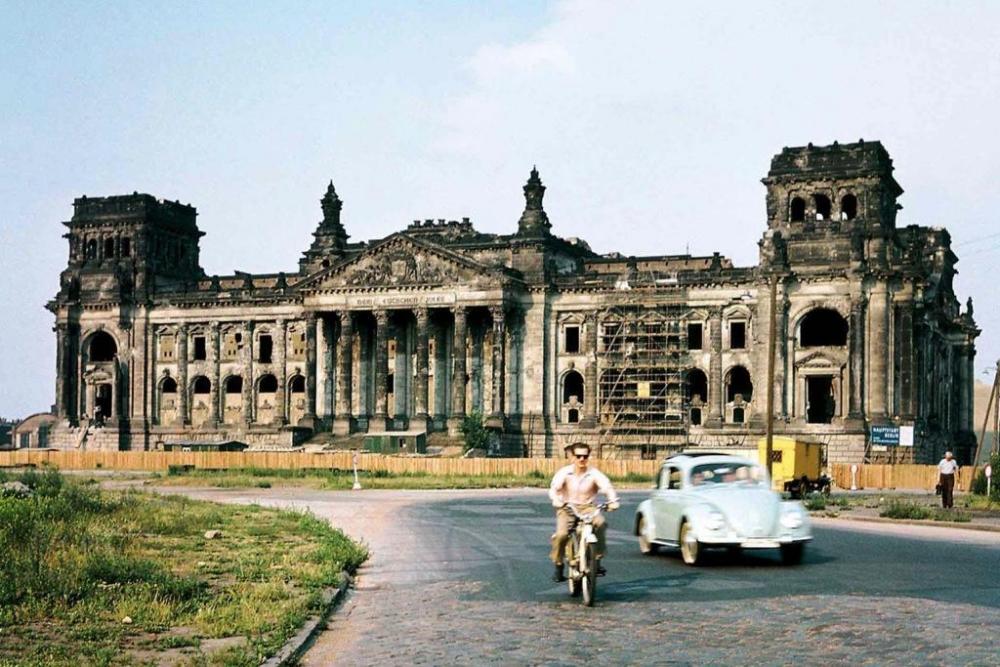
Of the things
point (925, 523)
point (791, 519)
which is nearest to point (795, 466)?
point (925, 523)

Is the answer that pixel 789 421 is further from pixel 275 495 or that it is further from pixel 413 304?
pixel 275 495

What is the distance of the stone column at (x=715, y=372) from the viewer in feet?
275

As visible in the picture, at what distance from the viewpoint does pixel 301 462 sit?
7556 centimetres

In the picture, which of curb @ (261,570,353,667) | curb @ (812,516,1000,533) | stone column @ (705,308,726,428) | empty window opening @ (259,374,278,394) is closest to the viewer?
curb @ (261,570,353,667)

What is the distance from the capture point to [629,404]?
86.4 metres

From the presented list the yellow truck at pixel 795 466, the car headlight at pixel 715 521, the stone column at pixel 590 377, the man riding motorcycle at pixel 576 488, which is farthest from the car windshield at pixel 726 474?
the stone column at pixel 590 377

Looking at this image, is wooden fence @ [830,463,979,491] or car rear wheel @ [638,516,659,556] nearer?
car rear wheel @ [638,516,659,556]

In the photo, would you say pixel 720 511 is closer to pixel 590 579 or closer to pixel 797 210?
pixel 590 579

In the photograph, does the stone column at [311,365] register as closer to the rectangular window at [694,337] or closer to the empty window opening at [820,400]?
the rectangular window at [694,337]

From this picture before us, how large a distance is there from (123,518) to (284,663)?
16.8 meters

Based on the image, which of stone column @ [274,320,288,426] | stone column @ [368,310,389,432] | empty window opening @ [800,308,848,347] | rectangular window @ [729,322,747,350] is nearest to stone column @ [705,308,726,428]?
rectangular window @ [729,322,747,350]

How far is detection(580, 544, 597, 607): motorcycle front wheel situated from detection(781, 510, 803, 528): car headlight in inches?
210

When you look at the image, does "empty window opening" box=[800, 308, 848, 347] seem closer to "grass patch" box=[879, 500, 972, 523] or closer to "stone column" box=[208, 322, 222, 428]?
"stone column" box=[208, 322, 222, 428]

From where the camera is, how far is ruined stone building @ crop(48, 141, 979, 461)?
81.2m
